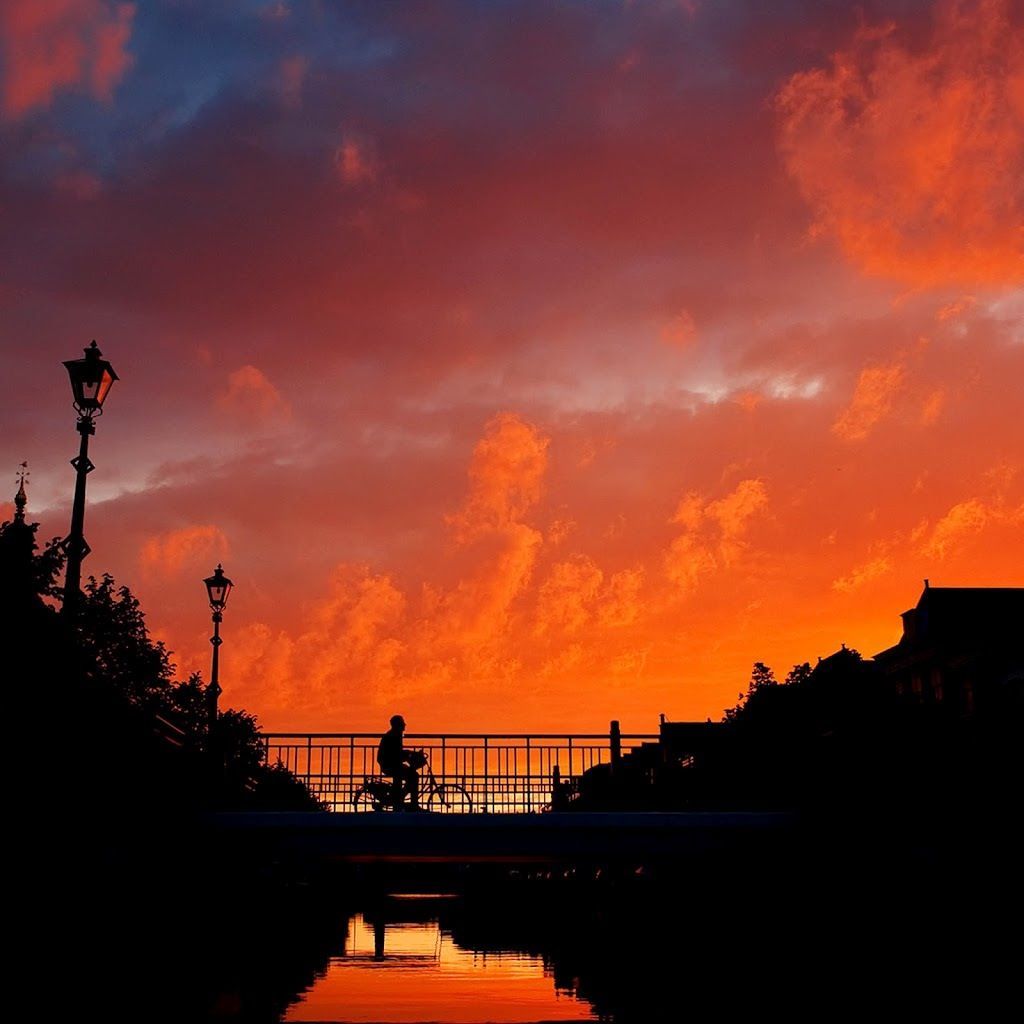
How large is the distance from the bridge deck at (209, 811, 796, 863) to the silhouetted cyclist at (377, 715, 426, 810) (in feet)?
2.01

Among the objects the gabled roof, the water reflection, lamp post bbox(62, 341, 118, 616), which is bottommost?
the water reflection

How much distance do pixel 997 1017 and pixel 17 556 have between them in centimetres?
3037

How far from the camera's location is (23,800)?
27.8 m

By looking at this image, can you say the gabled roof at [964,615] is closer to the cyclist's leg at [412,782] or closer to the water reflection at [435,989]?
the water reflection at [435,989]

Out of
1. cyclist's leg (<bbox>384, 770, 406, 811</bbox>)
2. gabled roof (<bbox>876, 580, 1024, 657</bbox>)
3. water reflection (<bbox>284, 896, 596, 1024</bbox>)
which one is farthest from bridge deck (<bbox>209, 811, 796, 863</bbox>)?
gabled roof (<bbox>876, 580, 1024, 657</bbox>)

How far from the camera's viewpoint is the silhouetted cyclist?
86.6 feet

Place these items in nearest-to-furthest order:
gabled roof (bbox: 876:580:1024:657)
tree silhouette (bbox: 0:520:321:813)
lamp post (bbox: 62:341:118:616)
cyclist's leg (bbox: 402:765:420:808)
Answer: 1. lamp post (bbox: 62:341:118:616)
2. tree silhouette (bbox: 0:520:321:813)
3. cyclist's leg (bbox: 402:765:420:808)
4. gabled roof (bbox: 876:580:1024:657)

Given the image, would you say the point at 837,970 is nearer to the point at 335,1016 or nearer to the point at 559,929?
the point at 335,1016

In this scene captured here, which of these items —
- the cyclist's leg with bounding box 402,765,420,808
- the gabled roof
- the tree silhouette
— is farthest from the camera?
the gabled roof

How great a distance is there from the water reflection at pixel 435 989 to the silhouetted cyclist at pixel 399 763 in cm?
405

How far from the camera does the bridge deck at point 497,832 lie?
1043 inches

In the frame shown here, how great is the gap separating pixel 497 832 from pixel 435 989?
6.92 metres

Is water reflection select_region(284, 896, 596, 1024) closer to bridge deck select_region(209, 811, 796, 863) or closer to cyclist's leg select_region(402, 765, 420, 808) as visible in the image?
bridge deck select_region(209, 811, 796, 863)

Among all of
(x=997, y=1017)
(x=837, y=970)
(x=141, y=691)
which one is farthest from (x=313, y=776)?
(x=141, y=691)
